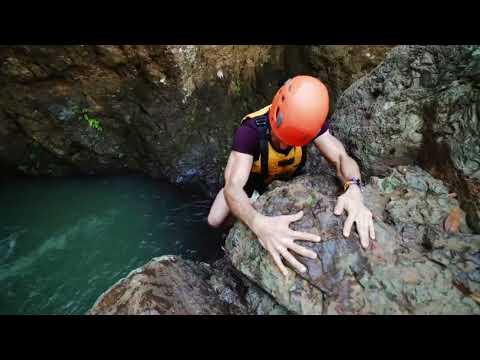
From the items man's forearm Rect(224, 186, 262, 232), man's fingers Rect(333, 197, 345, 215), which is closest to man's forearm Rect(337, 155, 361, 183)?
man's fingers Rect(333, 197, 345, 215)

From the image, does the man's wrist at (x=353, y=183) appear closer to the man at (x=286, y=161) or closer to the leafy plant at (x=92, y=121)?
the man at (x=286, y=161)

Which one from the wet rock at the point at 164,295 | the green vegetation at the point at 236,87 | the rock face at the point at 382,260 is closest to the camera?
the rock face at the point at 382,260

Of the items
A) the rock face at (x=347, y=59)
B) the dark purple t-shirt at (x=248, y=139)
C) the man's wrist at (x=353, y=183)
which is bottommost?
the man's wrist at (x=353, y=183)

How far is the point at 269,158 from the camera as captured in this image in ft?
10.7

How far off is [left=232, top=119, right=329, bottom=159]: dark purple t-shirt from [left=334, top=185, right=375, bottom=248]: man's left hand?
3.11ft

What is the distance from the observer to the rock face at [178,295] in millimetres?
2297

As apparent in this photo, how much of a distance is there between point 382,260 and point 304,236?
1.76 feet

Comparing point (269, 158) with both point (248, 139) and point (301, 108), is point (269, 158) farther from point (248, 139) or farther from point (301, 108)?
point (301, 108)

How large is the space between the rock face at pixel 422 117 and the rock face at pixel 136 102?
2.03 metres

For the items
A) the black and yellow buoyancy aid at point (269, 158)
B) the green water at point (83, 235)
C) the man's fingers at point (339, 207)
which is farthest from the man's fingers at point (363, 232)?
the green water at point (83, 235)

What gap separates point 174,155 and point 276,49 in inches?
105

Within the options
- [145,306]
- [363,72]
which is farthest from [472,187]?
[363,72]

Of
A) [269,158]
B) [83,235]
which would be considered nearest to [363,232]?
[269,158]

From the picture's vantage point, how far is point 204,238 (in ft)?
16.1
